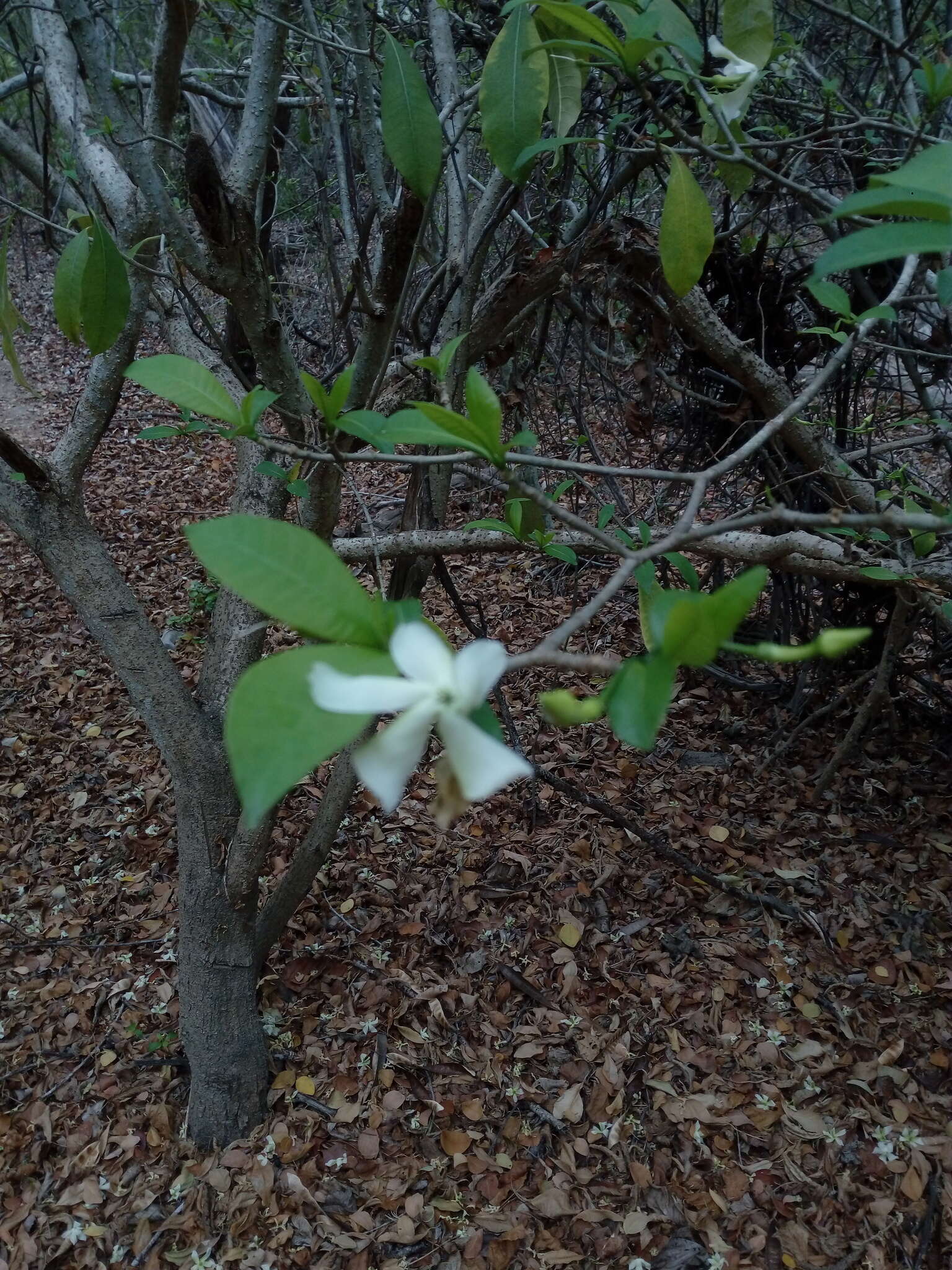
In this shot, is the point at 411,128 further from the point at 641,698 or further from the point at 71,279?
the point at 641,698

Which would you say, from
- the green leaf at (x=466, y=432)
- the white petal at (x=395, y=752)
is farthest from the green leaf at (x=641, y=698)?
the green leaf at (x=466, y=432)

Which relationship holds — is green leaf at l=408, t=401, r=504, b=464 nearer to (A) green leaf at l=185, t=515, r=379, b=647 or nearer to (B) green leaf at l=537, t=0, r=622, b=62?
(A) green leaf at l=185, t=515, r=379, b=647

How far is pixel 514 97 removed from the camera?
2.98ft

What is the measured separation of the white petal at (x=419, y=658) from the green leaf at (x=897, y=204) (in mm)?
382

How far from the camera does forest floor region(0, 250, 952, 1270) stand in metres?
1.47

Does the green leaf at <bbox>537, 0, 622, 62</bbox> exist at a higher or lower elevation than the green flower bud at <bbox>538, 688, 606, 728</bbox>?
higher

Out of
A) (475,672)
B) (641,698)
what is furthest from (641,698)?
(475,672)

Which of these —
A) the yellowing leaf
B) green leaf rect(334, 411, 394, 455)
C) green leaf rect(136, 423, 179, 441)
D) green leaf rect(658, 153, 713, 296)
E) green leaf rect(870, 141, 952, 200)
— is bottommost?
the yellowing leaf

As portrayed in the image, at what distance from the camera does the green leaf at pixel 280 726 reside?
34 centimetres

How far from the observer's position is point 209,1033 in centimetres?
159

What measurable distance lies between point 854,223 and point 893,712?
130cm

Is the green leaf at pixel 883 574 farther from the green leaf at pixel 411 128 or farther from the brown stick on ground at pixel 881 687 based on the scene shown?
the green leaf at pixel 411 128

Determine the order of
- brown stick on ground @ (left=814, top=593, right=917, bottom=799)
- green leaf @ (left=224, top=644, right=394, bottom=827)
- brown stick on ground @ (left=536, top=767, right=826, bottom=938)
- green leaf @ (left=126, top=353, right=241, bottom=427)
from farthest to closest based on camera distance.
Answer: brown stick on ground @ (left=536, top=767, right=826, bottom=938)
brown stick on ground @ (left=814, top=593, right=917, bottom=799)
green leaf @ (left=126, top=353, right=241, bottom=427)
green leaf @ (left=224, top=644, right=394, bottom=827)

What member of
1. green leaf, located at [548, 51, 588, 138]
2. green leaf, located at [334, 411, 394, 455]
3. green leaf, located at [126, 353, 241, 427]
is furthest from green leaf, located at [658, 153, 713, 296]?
green leaf, located at [126, 353, 241, 427]
